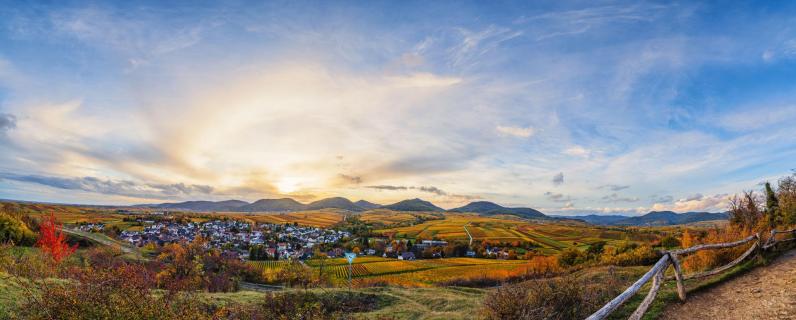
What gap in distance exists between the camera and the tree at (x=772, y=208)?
58.0 feet

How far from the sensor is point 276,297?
14.3 m

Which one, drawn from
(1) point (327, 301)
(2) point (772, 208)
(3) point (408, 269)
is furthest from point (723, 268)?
(3) point (408, 269)

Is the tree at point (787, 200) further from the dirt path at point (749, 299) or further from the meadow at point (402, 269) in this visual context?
the meadow at point (402, 269)

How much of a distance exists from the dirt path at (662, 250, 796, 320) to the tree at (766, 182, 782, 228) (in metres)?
10.9

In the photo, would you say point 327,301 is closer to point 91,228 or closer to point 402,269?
point 402,269

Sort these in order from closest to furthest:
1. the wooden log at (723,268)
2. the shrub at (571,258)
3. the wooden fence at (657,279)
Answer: the wooden fence at (657,279)
the wooden log at (723,268)
the shrub at (571,258)

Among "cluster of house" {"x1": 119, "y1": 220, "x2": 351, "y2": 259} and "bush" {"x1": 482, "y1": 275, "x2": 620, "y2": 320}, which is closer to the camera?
"bush" {"x1": 482, "y1": 275, "x2": 620, "y2": 320}

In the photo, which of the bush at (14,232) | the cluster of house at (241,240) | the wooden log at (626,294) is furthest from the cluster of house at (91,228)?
the wooden log at (626,294)

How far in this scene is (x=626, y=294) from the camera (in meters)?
6.70

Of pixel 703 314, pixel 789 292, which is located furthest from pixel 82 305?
pixel 789 292

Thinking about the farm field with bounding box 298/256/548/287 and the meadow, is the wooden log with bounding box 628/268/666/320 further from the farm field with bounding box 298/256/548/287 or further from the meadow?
the farm field with bounding box 298/256/548/287

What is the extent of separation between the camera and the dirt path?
23.4 ft

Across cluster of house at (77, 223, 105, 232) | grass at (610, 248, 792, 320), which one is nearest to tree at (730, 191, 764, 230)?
grass at (610, 248, 792, 320)

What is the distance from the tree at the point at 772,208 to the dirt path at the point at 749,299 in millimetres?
10945
